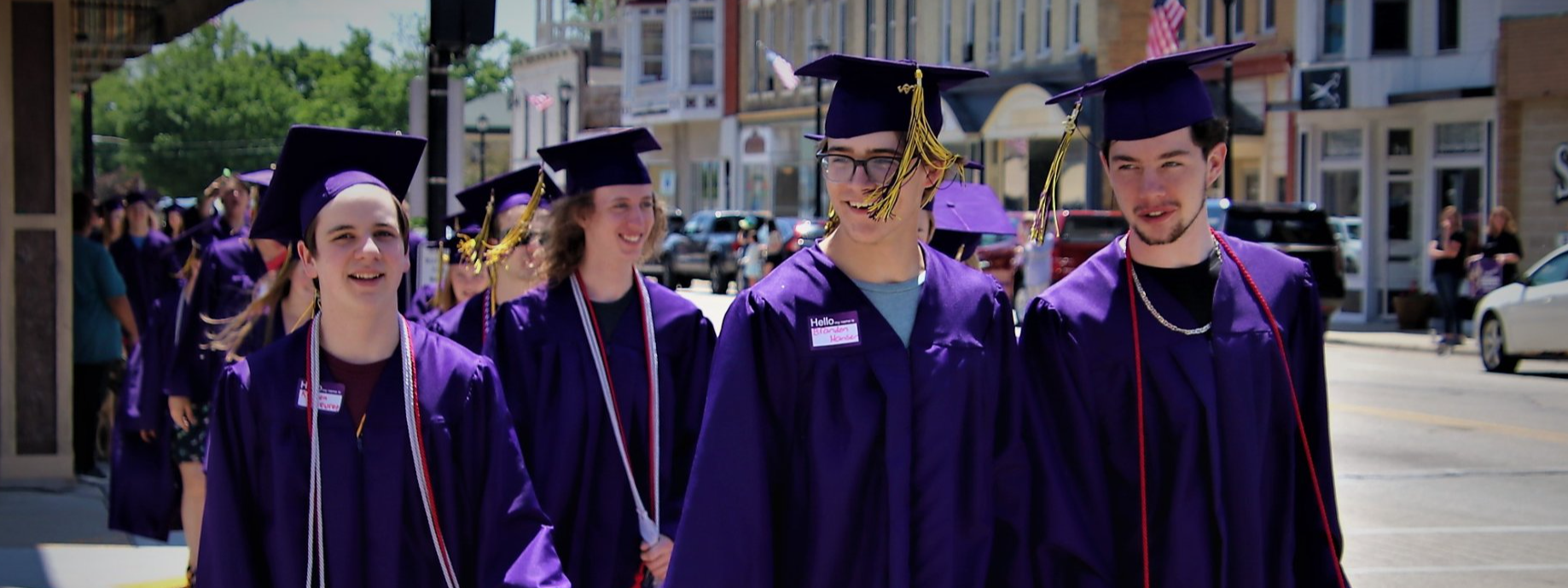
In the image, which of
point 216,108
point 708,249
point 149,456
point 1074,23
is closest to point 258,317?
point 149,456

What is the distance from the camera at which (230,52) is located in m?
98.6

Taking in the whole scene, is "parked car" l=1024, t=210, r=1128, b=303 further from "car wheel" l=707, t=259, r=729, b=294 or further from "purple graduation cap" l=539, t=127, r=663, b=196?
"purple graduation cap" l=539, t=127, r=663, b=196

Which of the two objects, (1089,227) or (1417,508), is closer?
(1417,508)

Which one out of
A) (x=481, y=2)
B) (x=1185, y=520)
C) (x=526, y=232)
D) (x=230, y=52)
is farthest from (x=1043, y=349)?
(x=230, y=52)

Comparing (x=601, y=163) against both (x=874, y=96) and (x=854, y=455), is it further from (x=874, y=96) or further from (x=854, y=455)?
(x=854, y=455)

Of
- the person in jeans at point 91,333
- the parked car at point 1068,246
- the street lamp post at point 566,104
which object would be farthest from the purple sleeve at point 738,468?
the street lamp post at point 566,104

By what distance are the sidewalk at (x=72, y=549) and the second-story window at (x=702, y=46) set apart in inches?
1829

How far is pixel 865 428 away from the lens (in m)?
3.80

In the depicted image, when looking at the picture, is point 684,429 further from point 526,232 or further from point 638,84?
point 638,84

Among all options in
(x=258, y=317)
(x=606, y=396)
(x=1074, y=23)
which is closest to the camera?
(x=606, y=396)

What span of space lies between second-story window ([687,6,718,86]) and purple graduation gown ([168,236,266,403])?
48.4 metres

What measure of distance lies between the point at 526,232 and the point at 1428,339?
66.1 ft

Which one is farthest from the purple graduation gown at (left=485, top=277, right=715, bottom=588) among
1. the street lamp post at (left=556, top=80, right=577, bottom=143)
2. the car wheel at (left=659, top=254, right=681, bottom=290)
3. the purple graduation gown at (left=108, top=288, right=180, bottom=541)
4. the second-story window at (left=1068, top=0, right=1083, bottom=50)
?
the street lamp post at (left=556, top=80, right=577, bottom=143)

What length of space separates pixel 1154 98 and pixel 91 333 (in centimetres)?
914
